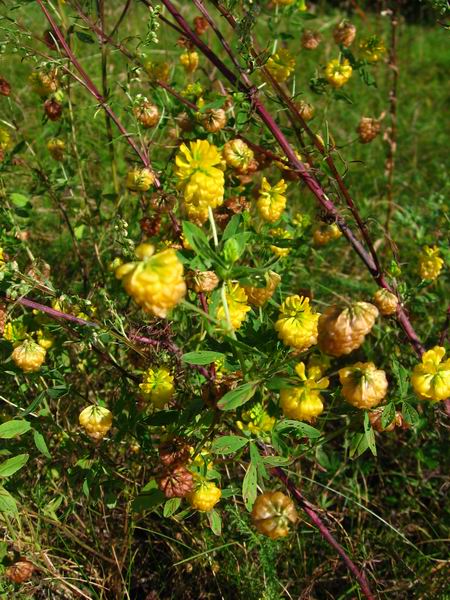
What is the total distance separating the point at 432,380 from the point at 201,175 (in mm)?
767

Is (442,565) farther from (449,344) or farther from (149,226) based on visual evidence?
(149,226)

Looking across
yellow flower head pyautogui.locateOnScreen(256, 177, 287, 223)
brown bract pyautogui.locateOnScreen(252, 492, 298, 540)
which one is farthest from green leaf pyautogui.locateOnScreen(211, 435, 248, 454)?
yellow flower head pyautogui.locateOnScreen(256, 177, 287, 223)

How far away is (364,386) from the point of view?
144 cm

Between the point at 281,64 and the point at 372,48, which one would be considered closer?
the point at 281,64

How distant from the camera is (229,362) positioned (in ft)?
5.30

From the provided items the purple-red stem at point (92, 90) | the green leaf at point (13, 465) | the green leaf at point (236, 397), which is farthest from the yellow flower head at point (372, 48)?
the green leaf at point (13, 465)

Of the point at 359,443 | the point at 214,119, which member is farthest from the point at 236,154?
the point at 359,443

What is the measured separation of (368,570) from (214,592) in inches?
20.1

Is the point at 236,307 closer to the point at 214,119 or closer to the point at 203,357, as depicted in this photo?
the point at 203,357

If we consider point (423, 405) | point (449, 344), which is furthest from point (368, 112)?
point (423, 405)

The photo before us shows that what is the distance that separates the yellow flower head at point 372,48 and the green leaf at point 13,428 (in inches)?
75.1

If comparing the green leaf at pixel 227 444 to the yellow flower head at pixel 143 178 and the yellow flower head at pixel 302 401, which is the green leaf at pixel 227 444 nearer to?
the yellow flower head at pixel 302 401

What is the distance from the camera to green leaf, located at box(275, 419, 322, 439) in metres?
1.66

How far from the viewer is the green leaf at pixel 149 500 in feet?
5.79
